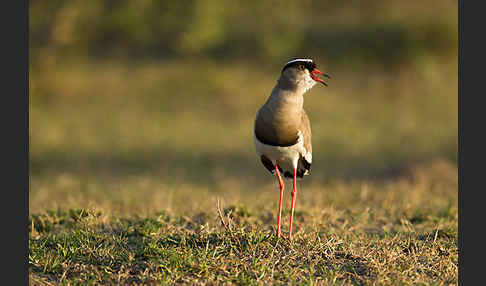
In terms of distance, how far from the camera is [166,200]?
617cm

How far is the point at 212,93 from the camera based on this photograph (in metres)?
14.7

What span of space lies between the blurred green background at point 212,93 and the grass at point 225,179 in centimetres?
6

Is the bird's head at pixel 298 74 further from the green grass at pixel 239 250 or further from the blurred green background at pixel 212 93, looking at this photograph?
the blurred green background at pixel 212 93

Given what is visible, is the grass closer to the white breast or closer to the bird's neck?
the white breast

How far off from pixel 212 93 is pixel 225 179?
21.4 feet

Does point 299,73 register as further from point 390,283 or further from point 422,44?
point 422,44

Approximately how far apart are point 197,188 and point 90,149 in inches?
146

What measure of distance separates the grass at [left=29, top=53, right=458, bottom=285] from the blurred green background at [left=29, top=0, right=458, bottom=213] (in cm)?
6

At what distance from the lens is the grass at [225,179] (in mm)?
3521

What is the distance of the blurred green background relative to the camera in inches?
344

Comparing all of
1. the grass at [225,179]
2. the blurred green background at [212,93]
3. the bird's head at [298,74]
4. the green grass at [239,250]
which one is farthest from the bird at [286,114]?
the blurred green background at [212,93]

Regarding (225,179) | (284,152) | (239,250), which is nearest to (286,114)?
(284,152)

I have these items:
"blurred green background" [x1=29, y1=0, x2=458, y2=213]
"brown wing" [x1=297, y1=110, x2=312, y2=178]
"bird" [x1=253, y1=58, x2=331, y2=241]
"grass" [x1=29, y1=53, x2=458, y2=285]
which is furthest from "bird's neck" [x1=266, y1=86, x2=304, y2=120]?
"blurred green background" [x1=29, y1=0, x2=458, y2=213]

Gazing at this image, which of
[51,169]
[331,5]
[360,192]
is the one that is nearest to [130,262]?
[360,192]
